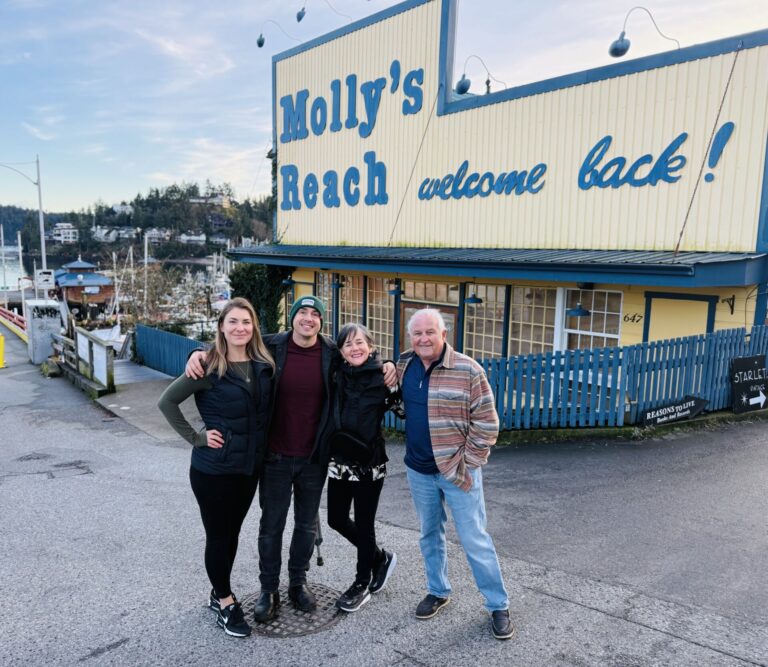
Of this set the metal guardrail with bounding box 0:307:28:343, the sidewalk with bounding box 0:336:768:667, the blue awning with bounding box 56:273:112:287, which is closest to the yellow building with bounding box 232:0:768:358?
the sidewalk with bounding box 0:336:768:667

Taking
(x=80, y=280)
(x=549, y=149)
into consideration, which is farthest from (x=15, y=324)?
(x=549, y=149)

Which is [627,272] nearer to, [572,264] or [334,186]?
[572,264]

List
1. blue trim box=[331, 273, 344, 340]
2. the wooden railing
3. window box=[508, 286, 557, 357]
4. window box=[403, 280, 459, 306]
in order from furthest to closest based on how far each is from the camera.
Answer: blue trim box=[331, 273, 344, 340]
the wooden railing
window box=[403, 280, 459, 306]
window box=[508, 286, 557, 357]

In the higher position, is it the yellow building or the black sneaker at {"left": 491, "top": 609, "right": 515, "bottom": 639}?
the yellow building

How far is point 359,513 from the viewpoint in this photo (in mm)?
3688

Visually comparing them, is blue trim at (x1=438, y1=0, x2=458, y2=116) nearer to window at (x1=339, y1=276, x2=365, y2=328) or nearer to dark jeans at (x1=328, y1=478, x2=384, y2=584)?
window at (x1=339, y1=276, x2=365, y2=328)

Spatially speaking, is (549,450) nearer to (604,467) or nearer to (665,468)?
(604,467)

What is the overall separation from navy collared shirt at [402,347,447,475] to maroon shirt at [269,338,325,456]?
0.52 m

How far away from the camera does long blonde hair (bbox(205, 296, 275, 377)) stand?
340 centimetres

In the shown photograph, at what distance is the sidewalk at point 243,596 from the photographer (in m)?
3.31

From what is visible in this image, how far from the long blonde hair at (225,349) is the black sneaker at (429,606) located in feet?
5.55

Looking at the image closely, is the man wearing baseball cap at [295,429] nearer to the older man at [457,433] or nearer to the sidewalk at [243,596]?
the older man at [457,433]

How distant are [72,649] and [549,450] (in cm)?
580

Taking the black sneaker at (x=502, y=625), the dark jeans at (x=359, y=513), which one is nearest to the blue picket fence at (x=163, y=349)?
the dark jeans at (x=359, y=513)
